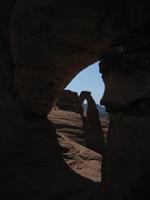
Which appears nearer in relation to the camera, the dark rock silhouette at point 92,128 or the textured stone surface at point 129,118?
the textured stone surface at point 129,118

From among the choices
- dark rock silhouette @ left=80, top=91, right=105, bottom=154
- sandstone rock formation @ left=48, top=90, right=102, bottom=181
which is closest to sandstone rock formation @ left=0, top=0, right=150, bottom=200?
sandstone rock formation @ left=48, top=90, right=102, bottom=181

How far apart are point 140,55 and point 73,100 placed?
12.0 metres

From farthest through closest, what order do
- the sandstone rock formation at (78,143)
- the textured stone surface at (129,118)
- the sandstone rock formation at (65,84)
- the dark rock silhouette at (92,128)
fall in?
the dark rock silhouette at (92,128) → the sandstone rock formation at (78,143) → the sandstone rock formation at (65,84) → the textured stone surface at (129,118)

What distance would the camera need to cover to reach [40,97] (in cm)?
609

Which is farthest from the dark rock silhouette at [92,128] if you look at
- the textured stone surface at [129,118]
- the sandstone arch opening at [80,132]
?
the textured stone surface at [129,118]

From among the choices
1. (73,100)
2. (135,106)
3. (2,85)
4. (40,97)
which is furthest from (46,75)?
(73,100)

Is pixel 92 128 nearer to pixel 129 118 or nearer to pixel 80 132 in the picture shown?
pixel 80 132

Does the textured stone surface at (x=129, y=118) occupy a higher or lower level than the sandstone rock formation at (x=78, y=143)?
higher

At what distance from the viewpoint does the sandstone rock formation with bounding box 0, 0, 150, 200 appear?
8.96 feet

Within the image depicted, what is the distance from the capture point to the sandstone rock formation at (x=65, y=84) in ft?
8.96

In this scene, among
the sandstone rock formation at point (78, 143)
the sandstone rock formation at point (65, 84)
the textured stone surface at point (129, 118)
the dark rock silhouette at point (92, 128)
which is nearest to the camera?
the textured stone surface at point (129, 118)

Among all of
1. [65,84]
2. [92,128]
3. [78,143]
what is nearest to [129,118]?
[65,84]

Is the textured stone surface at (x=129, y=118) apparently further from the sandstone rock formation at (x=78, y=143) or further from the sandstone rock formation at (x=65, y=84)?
the sandstone rock formation at (x=78, y=143)

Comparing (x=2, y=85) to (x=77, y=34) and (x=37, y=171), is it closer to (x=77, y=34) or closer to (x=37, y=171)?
(x=37, y=171)
